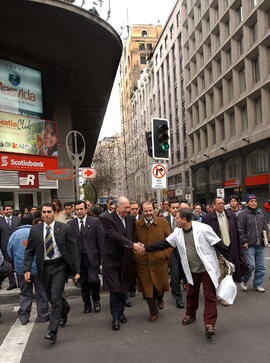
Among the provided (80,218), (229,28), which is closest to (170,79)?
(229,28)

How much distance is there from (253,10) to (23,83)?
20.8m

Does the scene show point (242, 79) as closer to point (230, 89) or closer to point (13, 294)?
point (230, 89)

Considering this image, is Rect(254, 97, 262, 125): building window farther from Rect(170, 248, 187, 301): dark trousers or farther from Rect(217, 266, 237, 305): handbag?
Rect(217, 266, 237, 305): handbag

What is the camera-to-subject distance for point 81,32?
11.8 metres

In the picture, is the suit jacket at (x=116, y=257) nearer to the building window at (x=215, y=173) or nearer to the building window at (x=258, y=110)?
the building window at (x=258, y=110)

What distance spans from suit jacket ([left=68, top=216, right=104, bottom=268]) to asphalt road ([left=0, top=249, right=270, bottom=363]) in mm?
961

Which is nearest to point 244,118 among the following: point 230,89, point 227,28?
point 230,89

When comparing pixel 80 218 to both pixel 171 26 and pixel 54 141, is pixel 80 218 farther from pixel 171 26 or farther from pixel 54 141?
pixel 171 26

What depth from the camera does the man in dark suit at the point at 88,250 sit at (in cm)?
633

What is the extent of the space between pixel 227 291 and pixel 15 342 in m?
2.87

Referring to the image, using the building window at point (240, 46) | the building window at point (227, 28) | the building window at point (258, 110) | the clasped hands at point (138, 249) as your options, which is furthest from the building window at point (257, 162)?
the clasped hands at point (138, 249)

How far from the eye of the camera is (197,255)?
5.06 m

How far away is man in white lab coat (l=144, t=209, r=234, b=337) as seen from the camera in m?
4.87

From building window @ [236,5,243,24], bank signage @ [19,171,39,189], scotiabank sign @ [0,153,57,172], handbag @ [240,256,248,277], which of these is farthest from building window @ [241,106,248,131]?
handbag @ [240,256,248,277]
